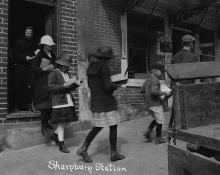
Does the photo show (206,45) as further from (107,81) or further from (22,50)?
(107,81)

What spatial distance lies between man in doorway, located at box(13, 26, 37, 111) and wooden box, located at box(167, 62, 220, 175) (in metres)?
3.72

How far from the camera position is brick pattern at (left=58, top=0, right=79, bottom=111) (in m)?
6.32

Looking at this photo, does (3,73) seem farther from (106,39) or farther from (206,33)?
(206,33)

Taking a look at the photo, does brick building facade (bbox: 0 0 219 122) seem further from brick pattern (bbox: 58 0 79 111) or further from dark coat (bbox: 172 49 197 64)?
dark coat (bbox: 172 49 197 64)

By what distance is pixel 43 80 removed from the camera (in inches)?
214

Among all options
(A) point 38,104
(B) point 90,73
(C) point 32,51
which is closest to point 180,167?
(B) point 90,73

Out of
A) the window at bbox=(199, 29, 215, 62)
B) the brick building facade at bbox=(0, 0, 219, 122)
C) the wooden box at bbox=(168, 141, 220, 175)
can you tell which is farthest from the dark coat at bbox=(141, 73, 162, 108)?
the window at bbox=(199, 29, 215, 62)

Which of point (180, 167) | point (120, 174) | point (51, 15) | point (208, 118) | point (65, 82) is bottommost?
point (120, 174)

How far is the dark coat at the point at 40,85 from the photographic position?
17.4 feet

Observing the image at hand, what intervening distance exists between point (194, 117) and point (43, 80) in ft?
11.5

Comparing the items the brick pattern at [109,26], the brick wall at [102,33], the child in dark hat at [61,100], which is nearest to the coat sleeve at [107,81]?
the child in dark hat at [61,100]

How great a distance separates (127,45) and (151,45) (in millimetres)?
1040

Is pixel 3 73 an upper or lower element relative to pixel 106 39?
lower

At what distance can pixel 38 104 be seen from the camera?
532 cm
